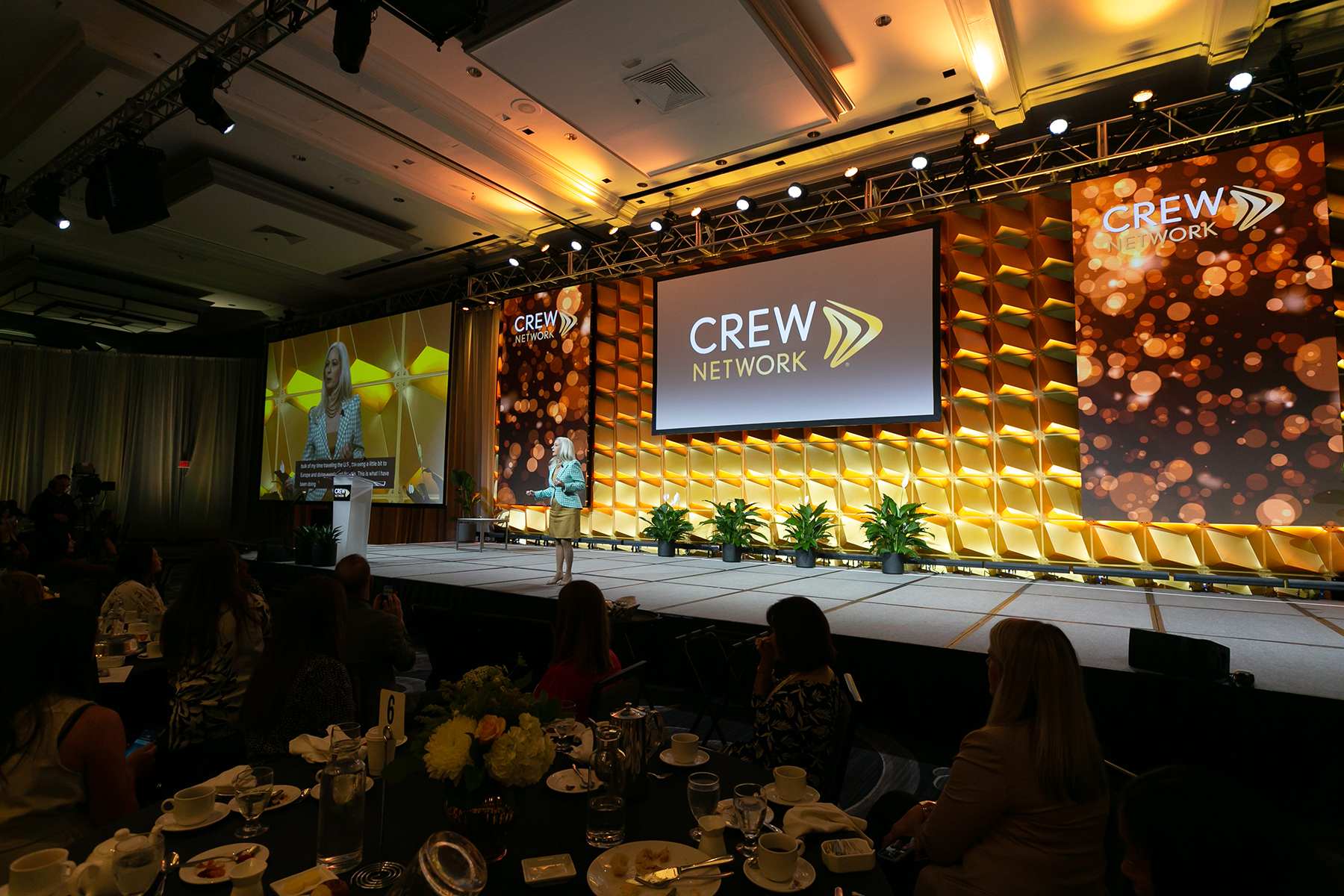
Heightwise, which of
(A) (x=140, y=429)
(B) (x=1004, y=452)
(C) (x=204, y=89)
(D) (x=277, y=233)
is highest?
(D) (x=277, y=233)

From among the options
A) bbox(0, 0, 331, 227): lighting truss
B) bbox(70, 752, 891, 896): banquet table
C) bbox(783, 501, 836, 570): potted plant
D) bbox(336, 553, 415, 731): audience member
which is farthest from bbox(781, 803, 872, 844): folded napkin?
bbox(783, 501, 836, 570): potted plant

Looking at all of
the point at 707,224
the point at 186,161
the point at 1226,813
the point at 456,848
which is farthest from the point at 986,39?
the point at 186,161

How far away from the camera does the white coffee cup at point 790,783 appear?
148 centimetres

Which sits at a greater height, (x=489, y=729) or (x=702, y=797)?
(x=489, y=729)

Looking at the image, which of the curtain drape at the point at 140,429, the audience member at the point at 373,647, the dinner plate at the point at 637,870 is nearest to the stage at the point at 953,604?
the audience member at the point at 373,647

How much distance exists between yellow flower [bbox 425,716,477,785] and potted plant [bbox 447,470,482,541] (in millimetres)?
10293

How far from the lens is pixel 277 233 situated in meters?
9.65

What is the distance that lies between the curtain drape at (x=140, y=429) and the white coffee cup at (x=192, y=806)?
1430 cm

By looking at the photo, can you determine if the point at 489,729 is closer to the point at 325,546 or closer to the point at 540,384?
the point at 325,546

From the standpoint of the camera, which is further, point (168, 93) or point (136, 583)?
Answer: point (168, 93)

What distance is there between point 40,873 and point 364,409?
12629 mm

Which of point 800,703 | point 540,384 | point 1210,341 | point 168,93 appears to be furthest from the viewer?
point 540,384

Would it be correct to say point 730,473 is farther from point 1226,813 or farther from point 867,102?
point 1226,813

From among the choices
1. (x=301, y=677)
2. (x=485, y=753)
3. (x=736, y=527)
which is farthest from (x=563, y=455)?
(x=485, y=753)
